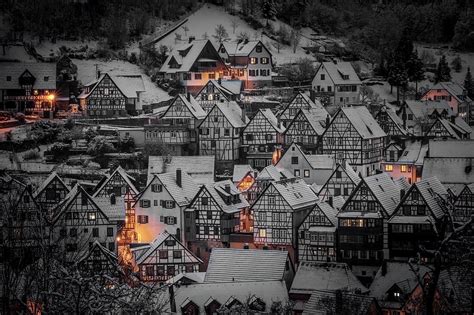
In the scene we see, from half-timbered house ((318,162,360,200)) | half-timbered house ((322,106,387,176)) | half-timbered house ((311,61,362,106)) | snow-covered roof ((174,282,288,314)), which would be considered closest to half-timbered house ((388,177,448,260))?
half-timbered house ((318,162,360,200))

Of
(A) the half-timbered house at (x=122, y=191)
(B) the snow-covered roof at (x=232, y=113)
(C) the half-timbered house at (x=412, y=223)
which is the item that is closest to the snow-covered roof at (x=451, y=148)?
(C) the half-timbered house at (x=412, y=223)

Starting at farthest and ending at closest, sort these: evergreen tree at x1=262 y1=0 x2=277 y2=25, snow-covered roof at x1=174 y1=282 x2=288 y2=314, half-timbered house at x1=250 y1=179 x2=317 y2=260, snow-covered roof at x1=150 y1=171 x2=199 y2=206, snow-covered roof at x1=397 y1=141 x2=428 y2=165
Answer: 1. evergreen tree at x1=262 y1=0 x2=277 y2=25
2. snow-covered roof at x1=397 y1=141 x2=428 y2=165
3. snow-covered roof at x1=150 y1=171 x2=199 y2=206
4. half-timbered house at x1=250 y1=179 x2=317 y2=260
5. snow-covered roof at x1=174 y1=282 x2=288 y2=314

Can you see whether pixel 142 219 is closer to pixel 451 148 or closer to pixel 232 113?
pixel 232 113

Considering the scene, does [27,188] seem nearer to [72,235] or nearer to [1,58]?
[72,235]

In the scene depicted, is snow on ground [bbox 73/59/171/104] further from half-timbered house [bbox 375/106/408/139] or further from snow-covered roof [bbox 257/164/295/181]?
snow-covered roof [bbox 257/164/295/181]

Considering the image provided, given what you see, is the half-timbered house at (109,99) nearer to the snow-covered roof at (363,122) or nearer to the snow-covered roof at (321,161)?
the snow-covered roof at (363,122)

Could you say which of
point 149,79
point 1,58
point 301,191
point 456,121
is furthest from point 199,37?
point 301,191

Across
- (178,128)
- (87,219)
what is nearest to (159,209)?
(87,219)
